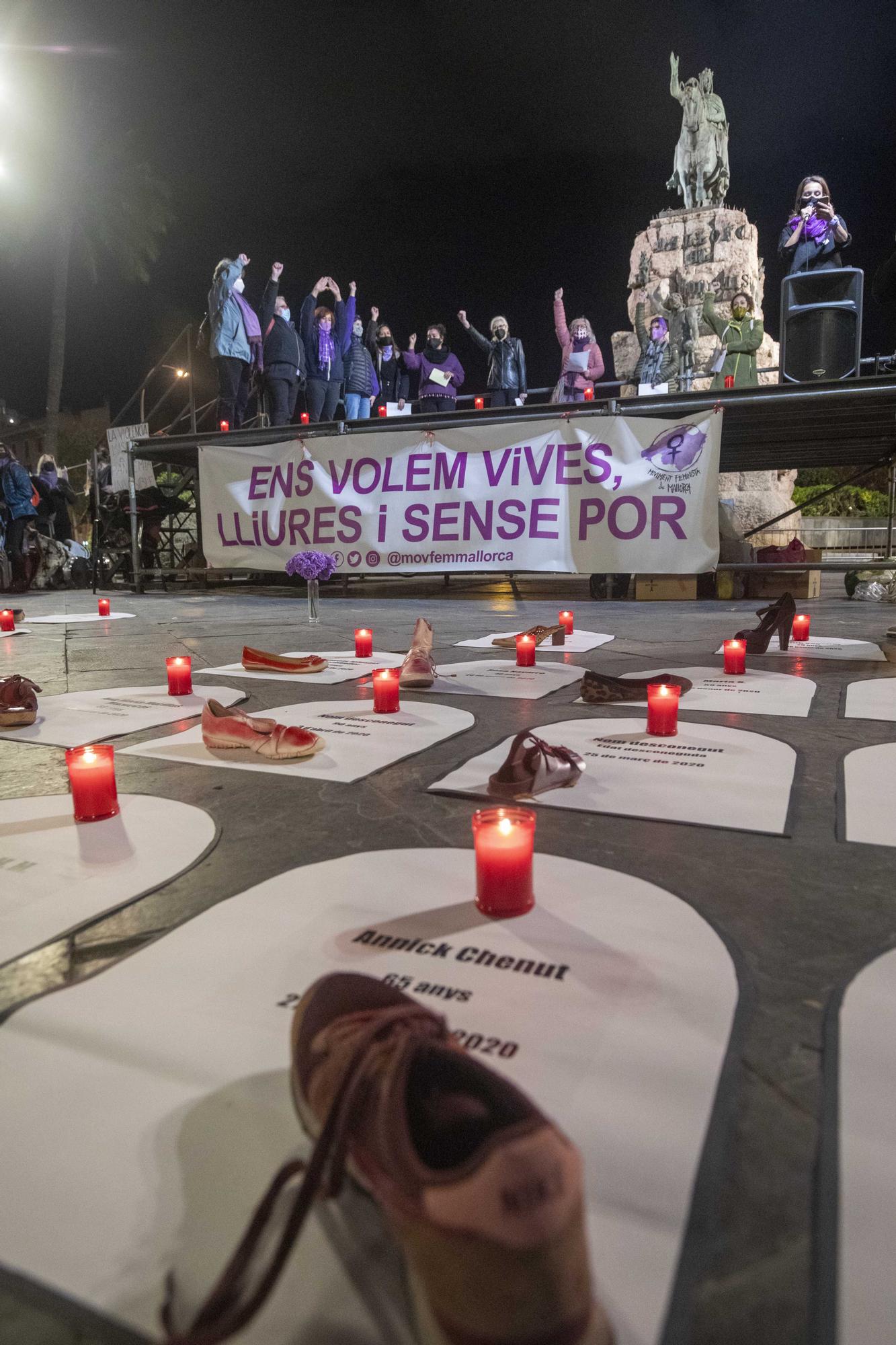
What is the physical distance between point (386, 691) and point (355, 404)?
8.19 meters

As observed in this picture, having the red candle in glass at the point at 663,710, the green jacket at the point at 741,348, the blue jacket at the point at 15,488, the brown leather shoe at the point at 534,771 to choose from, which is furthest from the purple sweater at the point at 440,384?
the brown leather shoe at the point at 534,771

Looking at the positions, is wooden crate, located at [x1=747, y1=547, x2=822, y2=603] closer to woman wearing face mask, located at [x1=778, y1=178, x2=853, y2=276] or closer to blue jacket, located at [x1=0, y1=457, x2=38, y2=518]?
woman wearing face mask, located at [x1=778, y1=178, x2=853, y2=276]

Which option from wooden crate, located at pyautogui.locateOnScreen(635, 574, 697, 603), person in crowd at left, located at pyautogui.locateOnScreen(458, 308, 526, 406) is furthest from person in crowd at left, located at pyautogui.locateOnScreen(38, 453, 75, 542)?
wooden crate, located at pyautogui.locateOnScreen(635, 574, 697, 603)

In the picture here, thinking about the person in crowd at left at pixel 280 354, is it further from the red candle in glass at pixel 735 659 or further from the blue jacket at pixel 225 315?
the red candle in glass at pixel 735 659

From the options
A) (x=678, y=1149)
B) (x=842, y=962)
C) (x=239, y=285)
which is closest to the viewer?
(x=678, y=1149)

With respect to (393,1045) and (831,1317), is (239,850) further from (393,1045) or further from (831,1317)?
(831,1317)

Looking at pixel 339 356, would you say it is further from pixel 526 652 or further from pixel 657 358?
pixel 526 652

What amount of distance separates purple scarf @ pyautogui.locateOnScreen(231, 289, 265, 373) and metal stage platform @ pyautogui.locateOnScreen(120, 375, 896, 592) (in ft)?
4.64

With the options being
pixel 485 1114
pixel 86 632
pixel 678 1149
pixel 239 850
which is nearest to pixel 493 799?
pixel 239 850

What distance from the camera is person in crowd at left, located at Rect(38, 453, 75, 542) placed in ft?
35.8

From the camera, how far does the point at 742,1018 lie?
3.04ft

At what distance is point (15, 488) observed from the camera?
9.62 meters

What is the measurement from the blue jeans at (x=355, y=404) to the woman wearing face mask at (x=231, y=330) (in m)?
1.29

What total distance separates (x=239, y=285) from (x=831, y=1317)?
10225 mm
